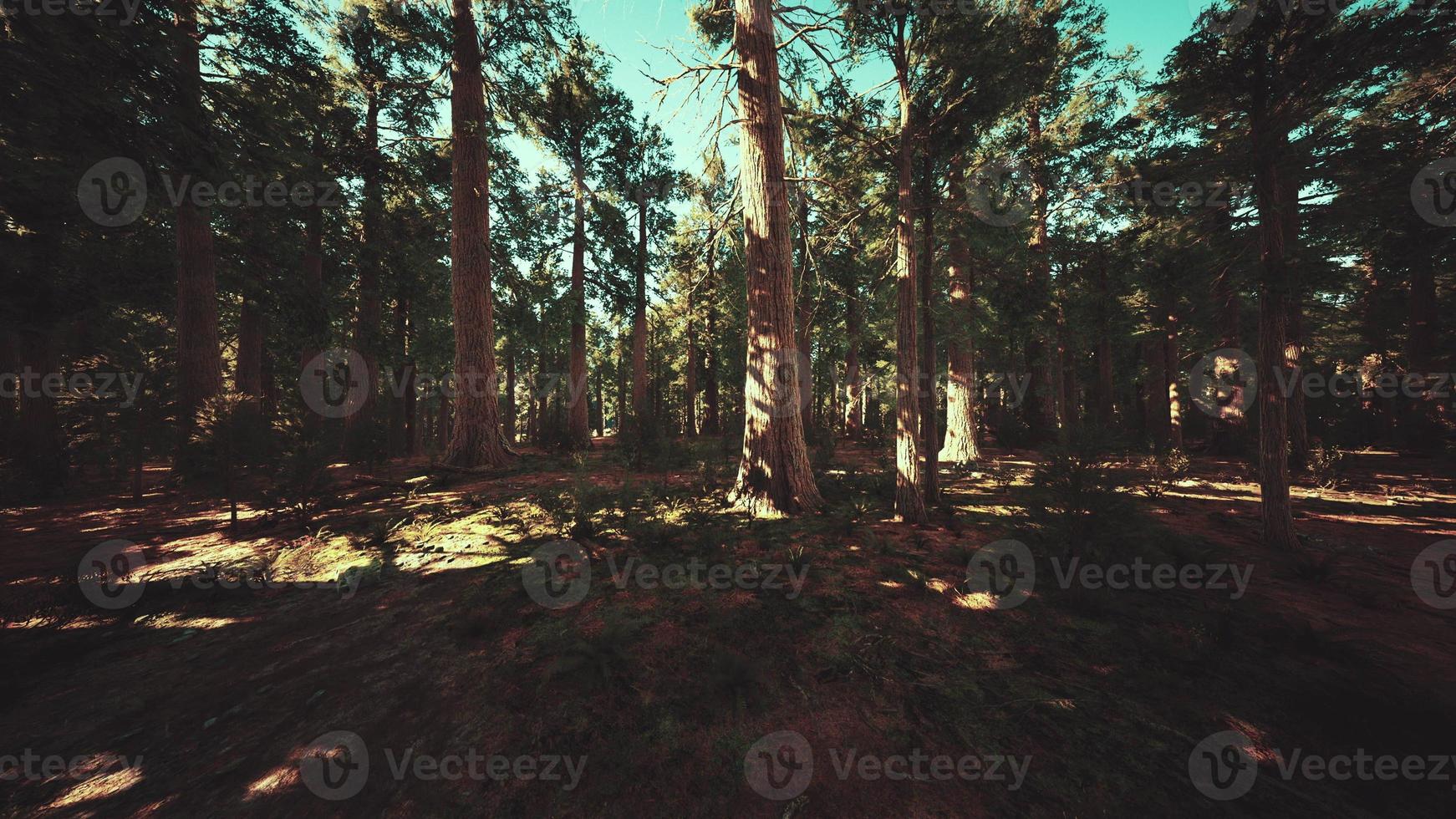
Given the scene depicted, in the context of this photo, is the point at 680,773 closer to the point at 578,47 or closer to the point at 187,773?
the point at 187,773

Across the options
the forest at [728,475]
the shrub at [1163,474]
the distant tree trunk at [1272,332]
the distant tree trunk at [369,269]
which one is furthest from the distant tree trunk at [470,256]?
the shrub at [1163,474]

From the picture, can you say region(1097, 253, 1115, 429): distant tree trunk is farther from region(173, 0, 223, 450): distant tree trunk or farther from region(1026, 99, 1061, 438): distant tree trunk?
region(173, 0, 223, 450): distant tree trunk

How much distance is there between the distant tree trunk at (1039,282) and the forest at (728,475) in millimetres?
168

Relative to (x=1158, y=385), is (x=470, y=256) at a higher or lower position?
higher

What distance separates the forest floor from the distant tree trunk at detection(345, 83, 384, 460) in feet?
26.1

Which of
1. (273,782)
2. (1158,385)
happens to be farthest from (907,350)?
(1158,385)

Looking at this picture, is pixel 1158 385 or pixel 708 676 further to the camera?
pixel 1158 385

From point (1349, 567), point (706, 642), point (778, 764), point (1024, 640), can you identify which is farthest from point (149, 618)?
point (1349, 567)

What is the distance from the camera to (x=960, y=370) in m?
11.4

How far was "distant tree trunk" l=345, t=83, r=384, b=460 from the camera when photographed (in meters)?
11.2

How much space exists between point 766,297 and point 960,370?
7889mm

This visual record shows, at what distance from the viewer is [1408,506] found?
7633 millimetres

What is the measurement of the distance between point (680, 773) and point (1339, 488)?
1554 centimetres

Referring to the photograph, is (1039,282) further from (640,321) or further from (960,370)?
(640,321)
